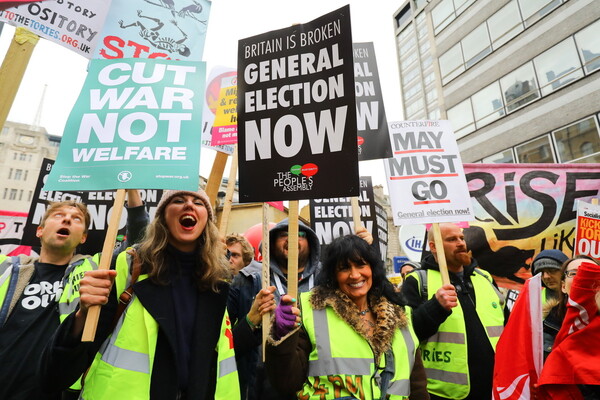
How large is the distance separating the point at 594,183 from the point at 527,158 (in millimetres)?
9491

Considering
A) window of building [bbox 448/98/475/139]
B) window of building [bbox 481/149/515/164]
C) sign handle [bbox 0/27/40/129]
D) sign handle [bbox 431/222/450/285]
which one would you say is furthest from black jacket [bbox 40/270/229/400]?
window of building [bbox 448/98/475/139]

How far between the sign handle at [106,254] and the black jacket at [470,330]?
2.06 meters

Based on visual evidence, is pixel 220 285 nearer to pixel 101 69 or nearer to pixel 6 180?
pixel 101 69

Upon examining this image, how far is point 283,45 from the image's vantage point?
2.36 metres

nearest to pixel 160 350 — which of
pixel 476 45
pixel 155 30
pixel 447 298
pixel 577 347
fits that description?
pixel 447 298

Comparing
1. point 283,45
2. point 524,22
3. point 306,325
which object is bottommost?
point 306,325

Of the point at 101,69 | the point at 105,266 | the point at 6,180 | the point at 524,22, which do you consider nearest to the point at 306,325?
the point at 105,266

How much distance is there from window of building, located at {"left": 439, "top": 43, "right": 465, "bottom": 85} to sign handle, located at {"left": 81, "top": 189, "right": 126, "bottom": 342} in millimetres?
17677

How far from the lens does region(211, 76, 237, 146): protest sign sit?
3.98 m

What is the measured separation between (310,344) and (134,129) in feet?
5.16

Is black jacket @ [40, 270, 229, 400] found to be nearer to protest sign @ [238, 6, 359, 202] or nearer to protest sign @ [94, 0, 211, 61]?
protest sign @ [238, 6, 359, 202]

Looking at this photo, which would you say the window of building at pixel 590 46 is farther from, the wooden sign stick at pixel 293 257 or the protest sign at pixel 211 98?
the wooden sign stick at pixel 293 257

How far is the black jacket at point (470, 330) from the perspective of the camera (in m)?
2.57

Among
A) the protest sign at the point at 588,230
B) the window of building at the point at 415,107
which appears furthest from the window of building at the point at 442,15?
the window of building at the point at 415,107
